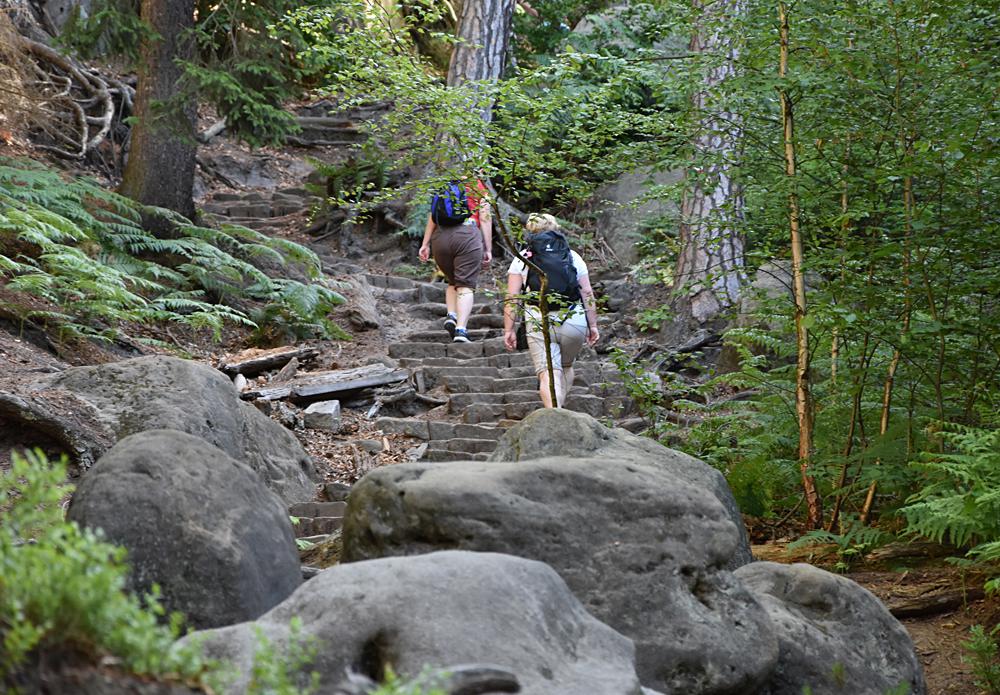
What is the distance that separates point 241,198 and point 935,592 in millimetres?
15816

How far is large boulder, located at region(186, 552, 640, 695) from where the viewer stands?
9.16 feet

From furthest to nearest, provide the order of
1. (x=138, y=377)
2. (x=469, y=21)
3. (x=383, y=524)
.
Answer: (x=469, y=21) → (x=138, y=377) → (x=383, y=524)

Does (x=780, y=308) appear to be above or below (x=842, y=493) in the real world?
above

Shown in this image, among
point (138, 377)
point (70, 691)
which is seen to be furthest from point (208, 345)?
point (70, 691)

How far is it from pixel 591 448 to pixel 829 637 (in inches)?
57.9

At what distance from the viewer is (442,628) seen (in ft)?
9.39

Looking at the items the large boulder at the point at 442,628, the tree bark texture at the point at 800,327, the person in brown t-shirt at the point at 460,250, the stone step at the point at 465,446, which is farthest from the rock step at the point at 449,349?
the large boulder at the point at 442,628

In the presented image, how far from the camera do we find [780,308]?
6.46 metres

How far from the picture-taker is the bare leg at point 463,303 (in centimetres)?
1178

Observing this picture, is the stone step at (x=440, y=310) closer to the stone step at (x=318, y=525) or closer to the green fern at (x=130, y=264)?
the green fern at (x=130, y=264)

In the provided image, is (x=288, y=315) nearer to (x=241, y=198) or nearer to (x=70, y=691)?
(x=241, y=198)

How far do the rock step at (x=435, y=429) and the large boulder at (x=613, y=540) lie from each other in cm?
512

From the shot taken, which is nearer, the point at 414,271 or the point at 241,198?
the point at 414,271

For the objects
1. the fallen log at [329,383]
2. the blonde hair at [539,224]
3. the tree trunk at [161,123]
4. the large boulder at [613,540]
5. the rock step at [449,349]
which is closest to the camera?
the large boulder at [613,540]
